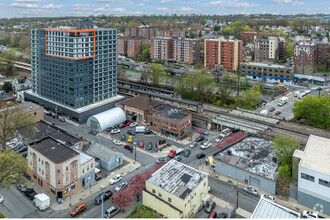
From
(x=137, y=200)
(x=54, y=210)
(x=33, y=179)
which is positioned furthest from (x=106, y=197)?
(x=33, y=179)

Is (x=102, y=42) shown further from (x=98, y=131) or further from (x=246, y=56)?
(x=246, y=56)

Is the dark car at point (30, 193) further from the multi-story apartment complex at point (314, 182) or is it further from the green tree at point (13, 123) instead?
the multi-story apartment complex at point (314, 182)

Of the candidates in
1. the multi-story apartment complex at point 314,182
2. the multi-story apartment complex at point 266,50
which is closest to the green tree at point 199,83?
the multi-story apartment complex at point 314,182

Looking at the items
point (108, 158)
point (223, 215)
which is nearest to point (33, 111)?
point (108, 158)

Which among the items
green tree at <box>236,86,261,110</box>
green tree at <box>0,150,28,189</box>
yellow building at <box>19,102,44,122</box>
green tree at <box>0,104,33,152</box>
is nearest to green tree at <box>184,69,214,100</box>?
green tree at <box>236,86,261,110</box>

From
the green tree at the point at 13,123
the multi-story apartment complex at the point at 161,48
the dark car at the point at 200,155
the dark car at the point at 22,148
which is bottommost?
the dark car at the point at 200,155

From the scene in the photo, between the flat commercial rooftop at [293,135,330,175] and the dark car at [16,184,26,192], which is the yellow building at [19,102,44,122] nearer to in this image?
the dark car at [16,184,26,192]
